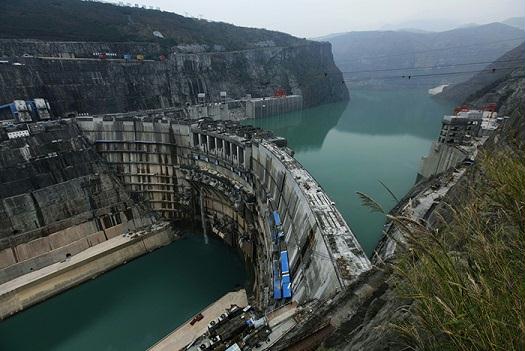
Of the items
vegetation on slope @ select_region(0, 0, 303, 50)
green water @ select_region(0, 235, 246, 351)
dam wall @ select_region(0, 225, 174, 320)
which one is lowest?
green water @ select_region(0, 235, 246, 351)

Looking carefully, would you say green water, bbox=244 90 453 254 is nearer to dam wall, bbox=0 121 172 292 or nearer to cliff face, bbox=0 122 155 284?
dam wall, bbox=0 121 172 292

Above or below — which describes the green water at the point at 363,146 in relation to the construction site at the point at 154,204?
below

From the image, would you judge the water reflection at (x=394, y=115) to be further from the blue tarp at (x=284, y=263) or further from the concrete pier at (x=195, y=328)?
the blue tarp at (x=284, y=263)

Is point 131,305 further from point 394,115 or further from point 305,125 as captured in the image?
point 394,115

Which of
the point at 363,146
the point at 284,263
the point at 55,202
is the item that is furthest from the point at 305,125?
the point at 284,263

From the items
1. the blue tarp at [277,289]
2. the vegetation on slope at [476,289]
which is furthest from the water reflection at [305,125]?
the vegetation on slope at [476,289]

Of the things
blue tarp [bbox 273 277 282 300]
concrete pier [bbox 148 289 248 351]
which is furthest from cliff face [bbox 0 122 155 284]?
blue tarp [bbox 273 277 282 300]

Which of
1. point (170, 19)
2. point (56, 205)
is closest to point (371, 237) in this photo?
point (56, 205)
